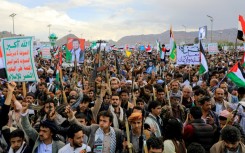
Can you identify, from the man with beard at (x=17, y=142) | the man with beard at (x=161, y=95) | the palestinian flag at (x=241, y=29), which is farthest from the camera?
the palestinian flag at (x=241, y=29)

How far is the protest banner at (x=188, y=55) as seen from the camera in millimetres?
12633

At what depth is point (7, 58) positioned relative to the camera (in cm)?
639

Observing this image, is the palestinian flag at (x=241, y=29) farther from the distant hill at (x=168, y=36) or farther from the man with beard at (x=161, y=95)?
the distant hill at (x=168, y=36)

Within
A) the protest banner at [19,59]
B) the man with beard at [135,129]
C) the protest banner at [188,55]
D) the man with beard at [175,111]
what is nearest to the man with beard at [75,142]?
the man with beard at [135,129]

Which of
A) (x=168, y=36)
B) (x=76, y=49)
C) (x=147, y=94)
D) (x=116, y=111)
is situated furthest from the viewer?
(x=168, y=36)

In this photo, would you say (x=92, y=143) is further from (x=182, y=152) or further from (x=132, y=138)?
(x=182, y=152)

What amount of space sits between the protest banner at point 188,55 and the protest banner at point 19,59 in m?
7.52

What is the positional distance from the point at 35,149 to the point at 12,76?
2.29m

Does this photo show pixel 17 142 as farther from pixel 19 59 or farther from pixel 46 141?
pixel 19 59

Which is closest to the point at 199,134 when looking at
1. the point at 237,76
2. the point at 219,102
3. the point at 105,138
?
the point at 105,138

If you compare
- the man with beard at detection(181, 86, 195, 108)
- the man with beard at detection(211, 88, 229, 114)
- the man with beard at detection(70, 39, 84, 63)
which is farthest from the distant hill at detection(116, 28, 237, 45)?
the man with beard at detection(211, 88, 229, 114)

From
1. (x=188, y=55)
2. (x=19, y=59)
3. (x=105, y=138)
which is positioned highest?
(x=19, y=59)

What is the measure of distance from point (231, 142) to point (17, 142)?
2.70 meters

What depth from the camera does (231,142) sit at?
397 cm
